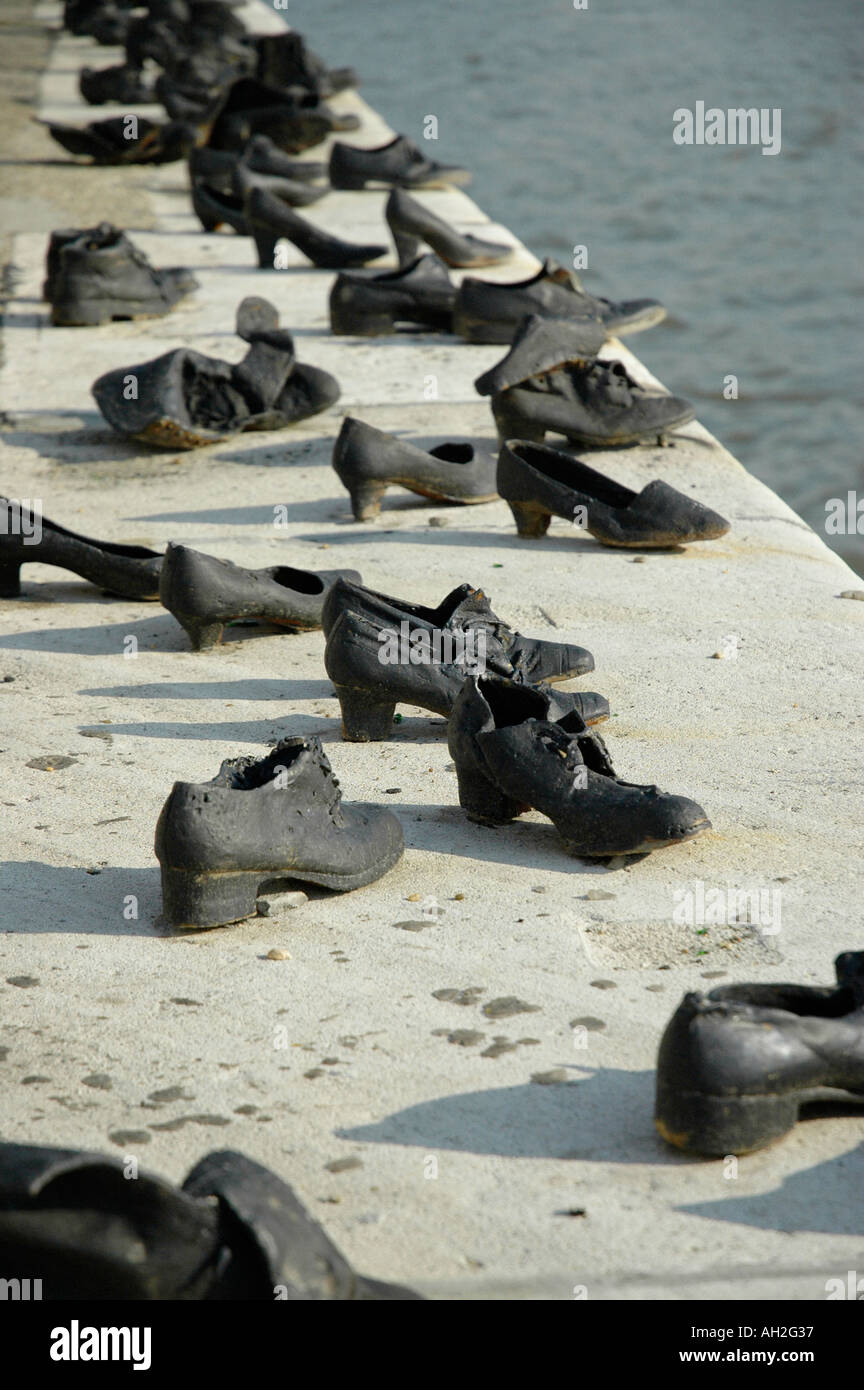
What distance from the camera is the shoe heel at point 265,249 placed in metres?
7.79

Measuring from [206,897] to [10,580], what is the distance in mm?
1894

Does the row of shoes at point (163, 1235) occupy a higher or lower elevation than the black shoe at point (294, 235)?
lower

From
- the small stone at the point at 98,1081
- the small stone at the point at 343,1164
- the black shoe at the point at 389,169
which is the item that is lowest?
the small stone at the point at 343,1164

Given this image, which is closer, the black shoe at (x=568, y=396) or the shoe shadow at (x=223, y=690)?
the shoe shadow at (x=223, y=690)

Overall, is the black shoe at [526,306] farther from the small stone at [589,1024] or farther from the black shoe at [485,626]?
the small stone at [589,1024]

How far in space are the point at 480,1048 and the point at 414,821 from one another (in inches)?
30.1

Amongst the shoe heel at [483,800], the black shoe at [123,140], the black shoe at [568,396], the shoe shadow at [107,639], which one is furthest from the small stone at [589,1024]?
the black shoe at [123,140]

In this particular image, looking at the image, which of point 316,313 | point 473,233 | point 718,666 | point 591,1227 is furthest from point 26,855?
point 473,233

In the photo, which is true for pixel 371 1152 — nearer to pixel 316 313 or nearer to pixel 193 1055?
pixel 193 1055

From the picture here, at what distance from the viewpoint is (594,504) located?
4.46 metres

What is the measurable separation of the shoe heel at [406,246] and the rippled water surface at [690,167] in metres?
2.10

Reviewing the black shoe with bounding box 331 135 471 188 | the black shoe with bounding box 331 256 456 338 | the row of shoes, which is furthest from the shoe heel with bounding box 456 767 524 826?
the black shoe with bounding box 331 135 471 188

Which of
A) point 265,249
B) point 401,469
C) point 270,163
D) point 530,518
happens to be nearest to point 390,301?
point 265,249

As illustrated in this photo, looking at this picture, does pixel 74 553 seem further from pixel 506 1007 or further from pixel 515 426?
pixel 506 1007
